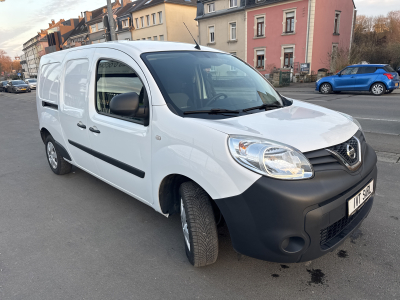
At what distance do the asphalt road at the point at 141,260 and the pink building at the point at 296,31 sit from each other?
2631cm

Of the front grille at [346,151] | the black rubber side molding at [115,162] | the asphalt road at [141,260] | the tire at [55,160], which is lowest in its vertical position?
the asphalt road at [141,260]

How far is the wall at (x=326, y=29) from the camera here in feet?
89.1

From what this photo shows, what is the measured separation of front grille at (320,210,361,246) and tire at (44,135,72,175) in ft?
12.6

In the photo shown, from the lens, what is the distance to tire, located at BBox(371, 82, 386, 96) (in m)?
14.5

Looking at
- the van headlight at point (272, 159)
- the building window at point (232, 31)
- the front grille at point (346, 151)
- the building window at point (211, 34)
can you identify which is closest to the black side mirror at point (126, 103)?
the van headlight at point (272, 159)

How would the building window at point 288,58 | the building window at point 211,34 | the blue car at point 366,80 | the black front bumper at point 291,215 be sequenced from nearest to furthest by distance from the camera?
1. the black front bumper at point 291,215
2. the blue car at point 366,80
3. the building window at point 288,58
4. the building window at point 211,34

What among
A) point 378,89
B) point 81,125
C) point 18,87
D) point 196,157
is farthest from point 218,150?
point 18,87

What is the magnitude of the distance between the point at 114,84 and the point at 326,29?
30.0 metres

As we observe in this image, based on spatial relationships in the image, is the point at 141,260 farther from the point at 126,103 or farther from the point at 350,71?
the point at 350,71

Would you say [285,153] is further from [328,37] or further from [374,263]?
[328,37]

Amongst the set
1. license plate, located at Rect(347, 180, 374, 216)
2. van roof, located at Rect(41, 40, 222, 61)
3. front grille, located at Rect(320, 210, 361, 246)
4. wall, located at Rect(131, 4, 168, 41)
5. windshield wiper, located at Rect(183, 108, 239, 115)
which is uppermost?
wall, located at Rect(131, 4, 168, 41)

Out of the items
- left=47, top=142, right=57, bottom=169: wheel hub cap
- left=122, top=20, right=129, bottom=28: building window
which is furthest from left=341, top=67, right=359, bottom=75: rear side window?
left=122, top=20, right=129, bottom=28: building window

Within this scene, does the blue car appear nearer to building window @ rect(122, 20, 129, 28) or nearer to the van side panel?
the van side panel

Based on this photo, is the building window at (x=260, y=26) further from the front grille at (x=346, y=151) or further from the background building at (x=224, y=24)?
the front grille at (x=346, y=151)
